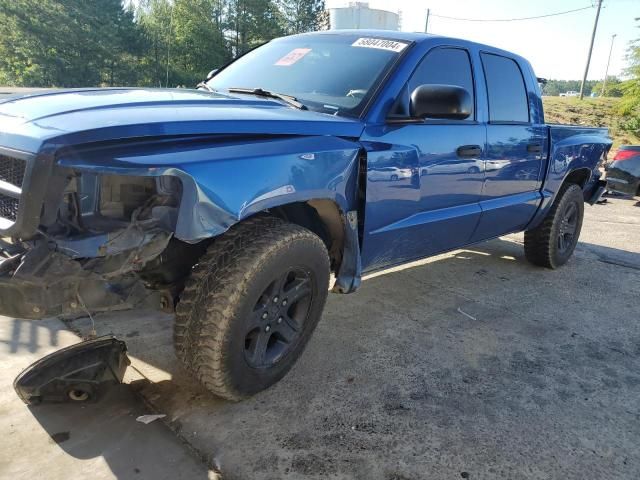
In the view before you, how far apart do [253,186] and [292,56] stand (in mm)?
1622

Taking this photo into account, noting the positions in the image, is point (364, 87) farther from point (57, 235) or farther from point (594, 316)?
point (594, 316)

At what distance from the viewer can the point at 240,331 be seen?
234 centimetres

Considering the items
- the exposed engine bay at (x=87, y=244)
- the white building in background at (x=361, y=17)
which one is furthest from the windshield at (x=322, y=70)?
the white building in background at (x=361, y=17)

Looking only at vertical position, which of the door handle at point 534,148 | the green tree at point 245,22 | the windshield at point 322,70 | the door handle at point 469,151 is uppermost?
the green tree at point 245,22

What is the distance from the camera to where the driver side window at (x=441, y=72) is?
3.08m

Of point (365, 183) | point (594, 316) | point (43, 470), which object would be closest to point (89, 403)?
point (43, 470)

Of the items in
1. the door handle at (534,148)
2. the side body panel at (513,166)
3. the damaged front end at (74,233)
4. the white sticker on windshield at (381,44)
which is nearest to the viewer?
the damaged front end at (74,233)

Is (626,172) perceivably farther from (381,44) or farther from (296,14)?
(296,14)

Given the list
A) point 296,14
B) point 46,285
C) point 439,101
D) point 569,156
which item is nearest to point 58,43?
point 296,14

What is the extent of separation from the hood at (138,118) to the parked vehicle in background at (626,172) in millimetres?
9445

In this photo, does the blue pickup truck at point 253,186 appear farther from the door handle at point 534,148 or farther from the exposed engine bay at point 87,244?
the door handle at point 534,148

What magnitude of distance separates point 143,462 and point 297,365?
108 cm

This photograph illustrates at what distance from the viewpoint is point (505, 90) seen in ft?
13.8

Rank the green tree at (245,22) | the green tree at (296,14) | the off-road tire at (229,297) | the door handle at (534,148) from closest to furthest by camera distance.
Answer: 1. the off-road tire at (229,297)
2. the door handle at (534,148)
3. the green tree at (245,22)
4. the green tree at (296,14)
